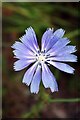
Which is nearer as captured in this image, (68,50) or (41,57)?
(68,50)

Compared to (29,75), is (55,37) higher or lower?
higher

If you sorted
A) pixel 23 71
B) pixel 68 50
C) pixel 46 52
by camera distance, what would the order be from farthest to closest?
1. pixel 23 71
2. pixel 46 52
3. pixel 68 50

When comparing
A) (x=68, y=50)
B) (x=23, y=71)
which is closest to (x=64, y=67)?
(x=68, y=50)

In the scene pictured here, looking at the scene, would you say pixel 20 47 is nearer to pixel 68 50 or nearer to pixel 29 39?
pixel 29 39

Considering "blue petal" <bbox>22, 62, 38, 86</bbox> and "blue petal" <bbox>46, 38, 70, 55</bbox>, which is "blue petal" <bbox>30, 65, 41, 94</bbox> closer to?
"blue petal" <bbox>22, 62, 38, 86</bbox>

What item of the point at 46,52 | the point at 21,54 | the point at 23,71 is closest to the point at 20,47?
the point at 21,54

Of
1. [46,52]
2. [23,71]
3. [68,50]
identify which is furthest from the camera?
[23,71]

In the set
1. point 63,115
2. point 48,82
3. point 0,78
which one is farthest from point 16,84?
point 48,82

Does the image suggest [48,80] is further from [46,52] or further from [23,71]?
[23,71]
